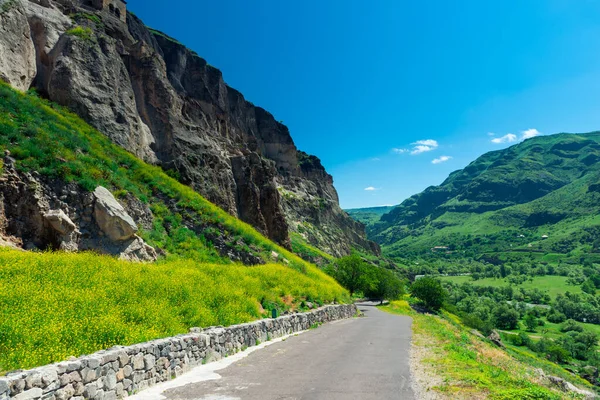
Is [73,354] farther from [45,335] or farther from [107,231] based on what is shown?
[107,231]

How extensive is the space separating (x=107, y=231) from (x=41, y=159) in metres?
4.95

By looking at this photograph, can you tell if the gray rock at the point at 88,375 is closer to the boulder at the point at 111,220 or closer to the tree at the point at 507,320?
the boulder at the point at 111,220

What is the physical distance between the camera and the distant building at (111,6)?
151 feet

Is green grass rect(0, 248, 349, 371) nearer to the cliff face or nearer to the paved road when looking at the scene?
the paved road

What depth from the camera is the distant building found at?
45919mm

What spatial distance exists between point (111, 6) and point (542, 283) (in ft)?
631

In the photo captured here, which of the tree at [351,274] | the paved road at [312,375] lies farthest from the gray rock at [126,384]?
the tree at [351,274]

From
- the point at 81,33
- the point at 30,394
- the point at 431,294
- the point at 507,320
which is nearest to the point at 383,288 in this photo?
the point at 431,294

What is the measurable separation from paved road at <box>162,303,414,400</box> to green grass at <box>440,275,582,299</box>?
165 meters

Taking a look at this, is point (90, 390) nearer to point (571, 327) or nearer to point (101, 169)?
point (101, 169)

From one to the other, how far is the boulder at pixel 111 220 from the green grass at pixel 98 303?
8.53 ft

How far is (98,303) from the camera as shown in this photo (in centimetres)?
1127

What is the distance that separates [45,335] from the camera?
27.3 feet

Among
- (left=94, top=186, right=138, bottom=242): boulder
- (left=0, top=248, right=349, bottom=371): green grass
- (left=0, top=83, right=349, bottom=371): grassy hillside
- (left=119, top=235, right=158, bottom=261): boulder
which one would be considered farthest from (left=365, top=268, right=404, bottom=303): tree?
(left=94, top=186, right=138, bottom=242): boulder
